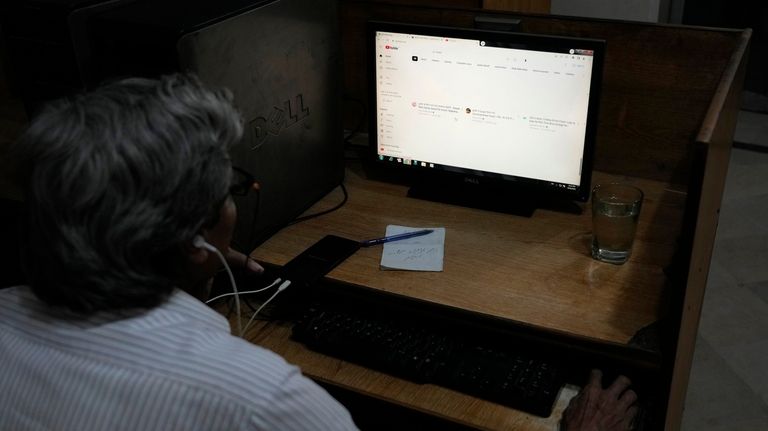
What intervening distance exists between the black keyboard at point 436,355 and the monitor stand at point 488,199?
1.02ft

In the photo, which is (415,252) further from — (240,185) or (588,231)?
(240,185)

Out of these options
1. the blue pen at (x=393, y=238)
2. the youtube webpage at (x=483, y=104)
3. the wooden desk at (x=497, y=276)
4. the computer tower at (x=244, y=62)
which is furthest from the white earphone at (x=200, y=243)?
the youtube webpage at (x=483, y=104)

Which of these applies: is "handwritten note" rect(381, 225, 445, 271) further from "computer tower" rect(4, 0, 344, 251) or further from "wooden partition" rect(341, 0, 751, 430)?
"wooden partition" rect(341, 0, 751, 430)

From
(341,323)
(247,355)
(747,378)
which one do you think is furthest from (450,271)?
(747,378)

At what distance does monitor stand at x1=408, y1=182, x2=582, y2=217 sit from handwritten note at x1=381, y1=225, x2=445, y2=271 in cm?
13

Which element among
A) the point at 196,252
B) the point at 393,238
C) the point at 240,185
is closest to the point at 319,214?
the point at 393,238

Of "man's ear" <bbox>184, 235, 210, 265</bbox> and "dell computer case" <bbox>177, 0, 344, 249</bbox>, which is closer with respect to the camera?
"man's ear" <bbox>184, 235, 210, 265</bbox>

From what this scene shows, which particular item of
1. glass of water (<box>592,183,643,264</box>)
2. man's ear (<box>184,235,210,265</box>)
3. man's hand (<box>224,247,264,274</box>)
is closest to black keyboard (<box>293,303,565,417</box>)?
man's hand (<box>224,247,264,274</box>)

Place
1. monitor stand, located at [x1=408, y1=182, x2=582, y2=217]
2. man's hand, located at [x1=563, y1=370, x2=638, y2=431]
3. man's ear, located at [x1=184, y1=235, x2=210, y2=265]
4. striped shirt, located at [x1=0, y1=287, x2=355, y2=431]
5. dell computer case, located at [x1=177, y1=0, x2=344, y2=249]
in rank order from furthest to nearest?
monitor stand, located at [x1=408, y1=182, x2=582, y2=217]
dell computer case, located at [x1=177, y1=0, x2=344, y2=249]
man's hand, located at [x1=563, y1=370, x2=638, y2=431]
man's ear, located at [x1=184, y1=235, x2=210, y2=265]
striped shirt, located at [x1=0, y1=287, x2=355, y2=431]

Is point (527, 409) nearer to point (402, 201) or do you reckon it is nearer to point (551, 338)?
point (551, 338)

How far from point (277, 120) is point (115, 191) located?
2.23 feet

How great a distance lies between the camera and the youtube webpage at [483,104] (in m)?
1.44

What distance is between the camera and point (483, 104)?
1.52 m

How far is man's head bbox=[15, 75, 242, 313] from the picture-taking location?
80 centimetres
